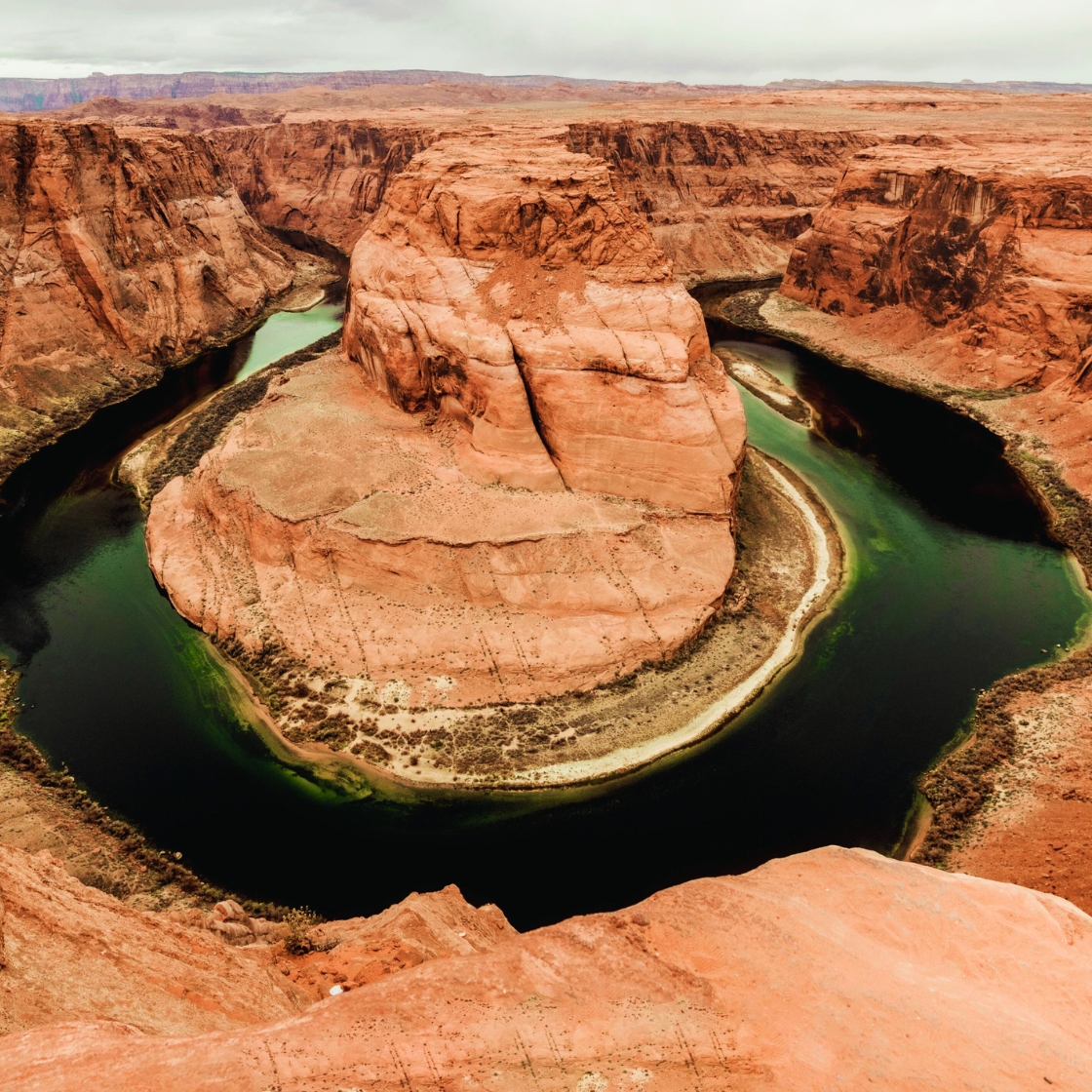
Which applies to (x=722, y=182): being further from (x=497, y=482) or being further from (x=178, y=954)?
(x=178, y=954)

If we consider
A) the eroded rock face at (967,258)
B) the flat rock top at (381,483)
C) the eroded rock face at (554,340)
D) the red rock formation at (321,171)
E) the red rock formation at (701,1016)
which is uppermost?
the red rock formation at (321,171)

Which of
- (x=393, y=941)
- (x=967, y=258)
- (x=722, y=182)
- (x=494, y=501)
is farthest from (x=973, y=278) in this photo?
(x=393, y=941)

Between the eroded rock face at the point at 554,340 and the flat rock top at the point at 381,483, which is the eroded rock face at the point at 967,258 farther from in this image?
the flat rock top at the point at 381,483

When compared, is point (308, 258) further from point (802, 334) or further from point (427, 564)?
point (427, 564)

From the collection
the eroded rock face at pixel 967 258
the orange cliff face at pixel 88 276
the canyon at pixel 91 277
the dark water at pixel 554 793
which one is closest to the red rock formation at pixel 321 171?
the canyon at pixel 91 277

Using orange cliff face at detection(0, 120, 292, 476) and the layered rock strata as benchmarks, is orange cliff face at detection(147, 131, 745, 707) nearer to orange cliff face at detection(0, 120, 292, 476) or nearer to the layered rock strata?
the layered rock strata

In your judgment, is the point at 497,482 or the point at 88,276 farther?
the point at 88,276
